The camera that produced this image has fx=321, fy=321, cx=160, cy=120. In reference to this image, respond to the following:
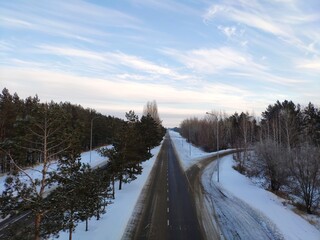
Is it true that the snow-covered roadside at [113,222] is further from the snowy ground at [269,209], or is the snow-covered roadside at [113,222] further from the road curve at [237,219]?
the snowy ground at [269,209]

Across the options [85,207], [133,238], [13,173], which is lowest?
[133,238]

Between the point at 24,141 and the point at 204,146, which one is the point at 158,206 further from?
the point at 204,146

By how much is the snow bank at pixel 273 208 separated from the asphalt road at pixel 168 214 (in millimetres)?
5553

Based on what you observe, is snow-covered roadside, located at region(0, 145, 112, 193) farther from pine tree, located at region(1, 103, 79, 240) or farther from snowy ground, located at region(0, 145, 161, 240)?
pine tree, located at region(1, 103, 79, 240)

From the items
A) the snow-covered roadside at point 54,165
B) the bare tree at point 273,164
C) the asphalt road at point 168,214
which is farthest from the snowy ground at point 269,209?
the snow-covered roadside at point 54,165

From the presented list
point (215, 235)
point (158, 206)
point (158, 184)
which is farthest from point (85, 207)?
point (158, 184)

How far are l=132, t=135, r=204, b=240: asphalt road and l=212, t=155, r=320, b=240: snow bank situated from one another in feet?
18.2

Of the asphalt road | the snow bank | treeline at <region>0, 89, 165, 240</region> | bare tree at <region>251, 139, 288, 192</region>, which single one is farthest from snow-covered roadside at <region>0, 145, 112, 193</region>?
bare tree at <region>251, 139, 288, 192</region>

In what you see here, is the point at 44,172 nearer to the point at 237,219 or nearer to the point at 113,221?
the point at 113,221

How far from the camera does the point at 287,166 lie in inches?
1378

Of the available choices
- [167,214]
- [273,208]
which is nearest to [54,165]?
[167,214]

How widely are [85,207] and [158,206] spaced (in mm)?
12911

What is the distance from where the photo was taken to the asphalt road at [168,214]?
21.8 metres

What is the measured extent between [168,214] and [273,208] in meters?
9.38
